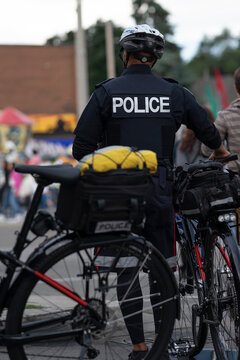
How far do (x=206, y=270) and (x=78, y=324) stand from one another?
863 millimetres

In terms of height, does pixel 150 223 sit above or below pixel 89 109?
below

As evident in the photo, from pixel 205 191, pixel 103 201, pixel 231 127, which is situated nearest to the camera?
pixel 103 201

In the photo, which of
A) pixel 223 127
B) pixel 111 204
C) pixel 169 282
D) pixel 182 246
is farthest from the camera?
pixel 223 127

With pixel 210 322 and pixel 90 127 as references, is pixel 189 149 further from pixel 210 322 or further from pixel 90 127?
pixel 210 322

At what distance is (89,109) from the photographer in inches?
144

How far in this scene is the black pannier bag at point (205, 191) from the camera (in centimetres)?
342

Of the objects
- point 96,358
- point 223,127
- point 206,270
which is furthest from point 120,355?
point 223,127

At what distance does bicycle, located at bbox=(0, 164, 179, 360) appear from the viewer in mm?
2941

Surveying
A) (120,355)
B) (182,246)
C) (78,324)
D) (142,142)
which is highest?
(142,142)

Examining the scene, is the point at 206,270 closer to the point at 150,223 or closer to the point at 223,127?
the point at 150,223

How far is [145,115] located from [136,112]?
0.05 meters

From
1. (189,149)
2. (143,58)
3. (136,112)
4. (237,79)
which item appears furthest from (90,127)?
(189,149)

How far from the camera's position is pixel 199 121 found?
381 cm

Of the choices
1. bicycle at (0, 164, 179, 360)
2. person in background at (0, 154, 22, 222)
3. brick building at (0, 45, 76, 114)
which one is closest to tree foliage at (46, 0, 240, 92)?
brick building at (0, 45, 76, 114)
